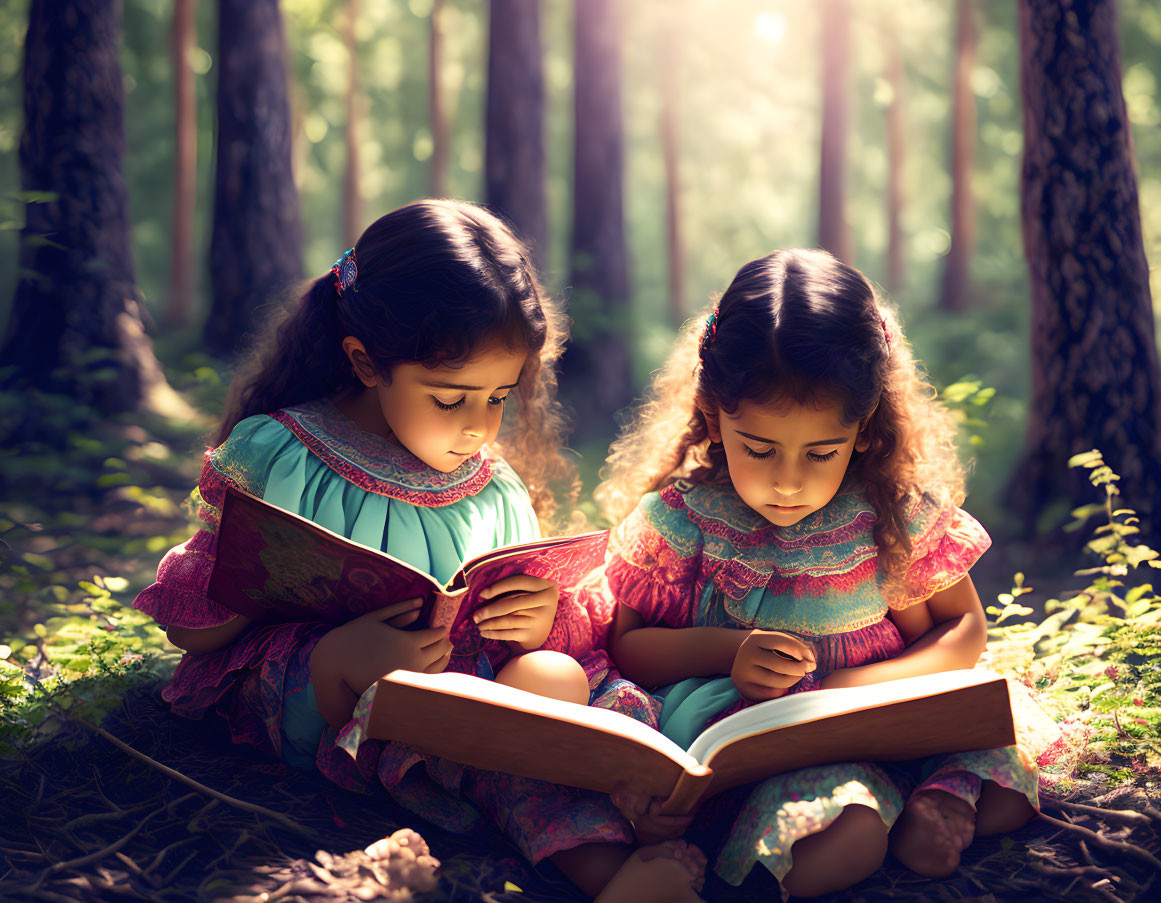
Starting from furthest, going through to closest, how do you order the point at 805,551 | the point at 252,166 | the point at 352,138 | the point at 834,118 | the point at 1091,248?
the point at 352,138, the point at 834,118, the point at 252,166, the point at 1091,248, the point at 805,551

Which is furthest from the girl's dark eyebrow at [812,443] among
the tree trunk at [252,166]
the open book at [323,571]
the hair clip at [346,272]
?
the tree trunk at [252,166]

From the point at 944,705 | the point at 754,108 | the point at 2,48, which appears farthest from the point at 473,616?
the point at 754,108

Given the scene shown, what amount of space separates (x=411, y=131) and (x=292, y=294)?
54.4 feet

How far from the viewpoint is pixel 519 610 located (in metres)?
2.16

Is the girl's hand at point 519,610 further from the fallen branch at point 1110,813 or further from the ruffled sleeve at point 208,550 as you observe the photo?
the fallen branch at point 1110,813

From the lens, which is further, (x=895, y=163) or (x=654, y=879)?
(x=895, y=163)

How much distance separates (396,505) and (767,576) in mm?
936

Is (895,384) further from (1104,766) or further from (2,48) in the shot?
(2,48)

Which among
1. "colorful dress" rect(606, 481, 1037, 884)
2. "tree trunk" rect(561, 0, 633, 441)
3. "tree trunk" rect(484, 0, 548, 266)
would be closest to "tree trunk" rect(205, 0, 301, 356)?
"tree trunk" rect(484, 0, 548, 266)

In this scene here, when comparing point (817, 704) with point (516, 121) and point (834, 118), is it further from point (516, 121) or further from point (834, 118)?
point (834, 118)

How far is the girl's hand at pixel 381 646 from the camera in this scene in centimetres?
196

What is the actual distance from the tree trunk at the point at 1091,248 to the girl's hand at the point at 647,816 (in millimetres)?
2925

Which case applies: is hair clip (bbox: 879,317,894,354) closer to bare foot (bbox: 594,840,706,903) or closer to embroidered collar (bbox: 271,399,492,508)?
embroidered collar (bbox: 271,399,492,508)

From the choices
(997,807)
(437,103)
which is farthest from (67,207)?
(437,103)
